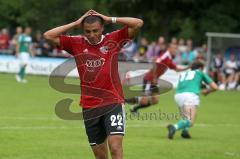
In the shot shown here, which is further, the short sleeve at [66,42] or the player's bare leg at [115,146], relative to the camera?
the short sleeve at [66,42]

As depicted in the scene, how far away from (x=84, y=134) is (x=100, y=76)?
21.8ft

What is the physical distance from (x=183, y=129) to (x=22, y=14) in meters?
42.4

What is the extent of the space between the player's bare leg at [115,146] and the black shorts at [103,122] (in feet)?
0.22

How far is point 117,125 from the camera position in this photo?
32.5 ft

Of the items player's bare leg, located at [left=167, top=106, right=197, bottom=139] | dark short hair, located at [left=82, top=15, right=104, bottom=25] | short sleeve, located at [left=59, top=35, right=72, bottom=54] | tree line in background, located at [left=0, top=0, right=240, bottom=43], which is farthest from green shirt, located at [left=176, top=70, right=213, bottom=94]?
tree line in background, located at [left=0, top=0, right=240, bottom=43]

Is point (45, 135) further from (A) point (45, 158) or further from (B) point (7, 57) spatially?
(B) point (7, 57)

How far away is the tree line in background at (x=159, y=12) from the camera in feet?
173

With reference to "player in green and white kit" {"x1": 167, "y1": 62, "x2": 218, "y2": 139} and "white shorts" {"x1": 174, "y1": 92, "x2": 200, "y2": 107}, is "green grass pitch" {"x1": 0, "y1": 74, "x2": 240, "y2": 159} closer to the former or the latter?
"player in green and white kit" {"x1": 167, "y1": 62, "x2": 218, "y2": 139}

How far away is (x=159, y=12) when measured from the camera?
55188 mm

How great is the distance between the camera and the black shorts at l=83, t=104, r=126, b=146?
9.91m

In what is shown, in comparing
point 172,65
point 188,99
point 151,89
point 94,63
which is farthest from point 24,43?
point 94,63

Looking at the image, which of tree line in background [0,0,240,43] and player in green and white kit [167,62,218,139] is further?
tree line in background [0,0,240,43]

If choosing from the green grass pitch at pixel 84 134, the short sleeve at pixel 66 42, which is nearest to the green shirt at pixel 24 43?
the green grass pitch at pixel 84 134

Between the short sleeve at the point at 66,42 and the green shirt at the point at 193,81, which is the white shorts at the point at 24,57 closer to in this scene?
the green shirt at the point at 193,81
